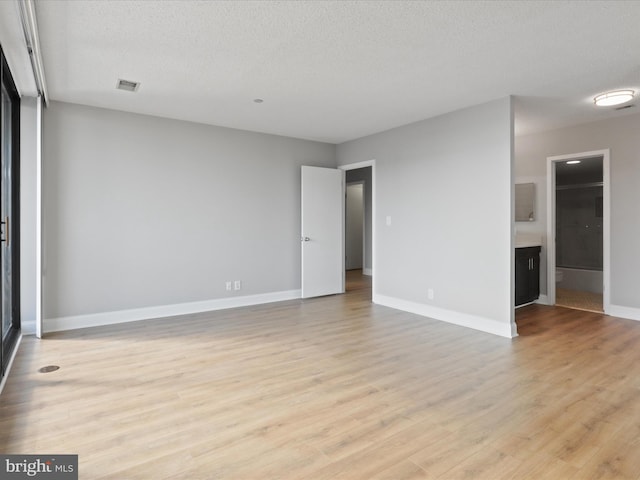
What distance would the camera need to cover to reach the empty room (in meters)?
2.12

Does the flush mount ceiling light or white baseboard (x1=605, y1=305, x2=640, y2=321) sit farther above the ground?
the flush mount ceiling light

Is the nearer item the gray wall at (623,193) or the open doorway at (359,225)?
the gray wall at (623,193)

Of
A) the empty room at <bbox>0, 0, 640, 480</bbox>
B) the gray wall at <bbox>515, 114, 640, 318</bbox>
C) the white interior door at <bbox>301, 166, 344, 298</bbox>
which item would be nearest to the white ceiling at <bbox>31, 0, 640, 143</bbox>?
the empty room at <bbox>0, 0, 640, 480</bbox>

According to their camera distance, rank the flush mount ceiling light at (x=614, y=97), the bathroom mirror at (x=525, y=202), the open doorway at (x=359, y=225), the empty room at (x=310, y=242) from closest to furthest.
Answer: the empty room at (x=310, y=242) → the flush mount ceiling light at (x=614, y=97) → the bathroom mirror at (x=525, y=202) → the open doorway at (x=359, y=225)

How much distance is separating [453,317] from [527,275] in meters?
1.54

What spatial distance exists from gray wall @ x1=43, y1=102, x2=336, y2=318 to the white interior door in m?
0.17

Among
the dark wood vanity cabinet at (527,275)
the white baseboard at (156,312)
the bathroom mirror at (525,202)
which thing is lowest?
the white baseboard at (156,312)

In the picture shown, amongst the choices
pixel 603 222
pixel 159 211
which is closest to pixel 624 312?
pixel 603 222

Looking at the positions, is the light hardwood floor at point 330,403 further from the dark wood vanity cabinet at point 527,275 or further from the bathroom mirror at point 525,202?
the bathroom mirror at point 525,202

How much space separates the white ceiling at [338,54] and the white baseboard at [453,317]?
2.42 metres

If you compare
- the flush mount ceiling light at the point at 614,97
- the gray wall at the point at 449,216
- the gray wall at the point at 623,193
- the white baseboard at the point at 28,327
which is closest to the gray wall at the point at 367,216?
the gray wall at the point at 449,216

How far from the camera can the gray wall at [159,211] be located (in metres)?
4.15

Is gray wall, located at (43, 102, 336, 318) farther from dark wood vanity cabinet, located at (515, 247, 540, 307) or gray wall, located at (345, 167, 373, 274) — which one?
dark wood vanity cabinet, located at (515, 247, 540, 307)

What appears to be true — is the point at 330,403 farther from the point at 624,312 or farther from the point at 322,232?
the point at 624,312
